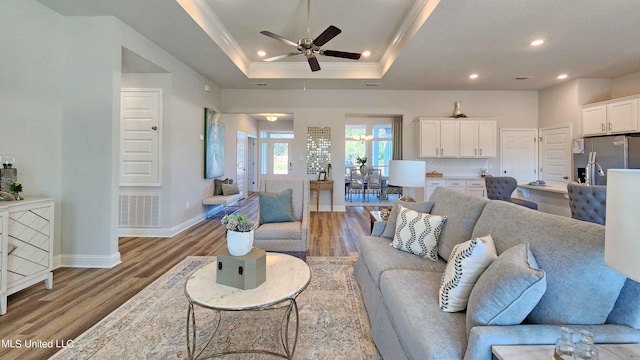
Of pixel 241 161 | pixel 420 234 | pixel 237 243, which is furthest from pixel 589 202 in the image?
pixel 241 161

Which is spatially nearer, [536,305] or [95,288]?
[536,305]

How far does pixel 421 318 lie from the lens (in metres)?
1.32

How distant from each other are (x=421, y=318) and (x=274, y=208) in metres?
2.37

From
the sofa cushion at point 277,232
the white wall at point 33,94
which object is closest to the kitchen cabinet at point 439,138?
the sofa cushion at point 277,232

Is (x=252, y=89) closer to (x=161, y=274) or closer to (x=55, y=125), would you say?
(x=55, y=125)

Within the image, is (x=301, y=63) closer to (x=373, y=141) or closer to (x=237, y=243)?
(x=237, y=243)

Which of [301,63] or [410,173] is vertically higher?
[301,63]

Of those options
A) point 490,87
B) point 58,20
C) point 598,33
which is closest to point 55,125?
point 58,20

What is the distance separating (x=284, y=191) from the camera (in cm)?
356

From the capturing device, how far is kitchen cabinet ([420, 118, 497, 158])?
602 cm

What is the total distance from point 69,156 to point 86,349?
7.65 feet

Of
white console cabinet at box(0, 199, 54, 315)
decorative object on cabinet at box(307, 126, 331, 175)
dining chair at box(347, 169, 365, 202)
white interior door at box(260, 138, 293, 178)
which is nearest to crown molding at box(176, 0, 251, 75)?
decorative object on cabinet at box(307, 126, 331, 175)

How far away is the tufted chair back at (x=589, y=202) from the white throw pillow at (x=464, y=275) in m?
1.93

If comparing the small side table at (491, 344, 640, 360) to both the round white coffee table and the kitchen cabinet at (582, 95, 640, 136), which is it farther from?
the kitchen cabinet at (582, 95, 640, 136)
